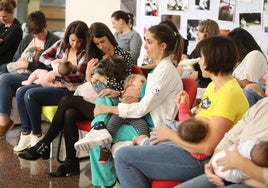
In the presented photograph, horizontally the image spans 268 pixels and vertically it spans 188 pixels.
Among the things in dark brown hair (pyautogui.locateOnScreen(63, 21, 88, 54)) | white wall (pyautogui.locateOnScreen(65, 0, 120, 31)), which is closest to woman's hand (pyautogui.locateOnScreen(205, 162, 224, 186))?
dark brown hair (pyautogui.locateOnScreen(63, 21, 88, 54))

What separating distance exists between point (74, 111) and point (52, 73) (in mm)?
583

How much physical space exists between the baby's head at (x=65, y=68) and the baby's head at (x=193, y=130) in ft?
5.35

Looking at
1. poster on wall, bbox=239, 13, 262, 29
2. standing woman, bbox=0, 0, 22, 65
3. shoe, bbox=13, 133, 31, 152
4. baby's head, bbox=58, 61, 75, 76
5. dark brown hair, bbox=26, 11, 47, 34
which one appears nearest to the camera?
baby's head, bbox=58, 61, 75, 76

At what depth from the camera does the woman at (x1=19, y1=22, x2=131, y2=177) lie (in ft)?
10.2

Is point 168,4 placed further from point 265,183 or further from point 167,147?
point 265,183

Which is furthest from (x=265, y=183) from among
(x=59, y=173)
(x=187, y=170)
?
(x=59, y=173)

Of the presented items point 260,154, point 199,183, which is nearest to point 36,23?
point 199,183

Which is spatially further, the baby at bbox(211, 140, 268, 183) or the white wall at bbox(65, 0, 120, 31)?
the white wall at bbox(65, 0, 120, 31)

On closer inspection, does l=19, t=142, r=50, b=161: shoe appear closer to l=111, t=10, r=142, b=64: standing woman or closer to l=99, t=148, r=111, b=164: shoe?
l=99, t=148, r=111, b=164: shoe

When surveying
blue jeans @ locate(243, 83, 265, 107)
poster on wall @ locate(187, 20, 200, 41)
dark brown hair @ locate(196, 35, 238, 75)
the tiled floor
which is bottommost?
the tiled floor

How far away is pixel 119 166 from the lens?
216 cm

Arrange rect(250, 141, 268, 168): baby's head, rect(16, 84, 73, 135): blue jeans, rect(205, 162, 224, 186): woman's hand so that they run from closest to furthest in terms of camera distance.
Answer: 1. rect(250, 141, 268, 168): baby's head
2. rect(205, 162, 224, 186): woman's hand
3. rect(16, 84, 73, 135): blue jeans

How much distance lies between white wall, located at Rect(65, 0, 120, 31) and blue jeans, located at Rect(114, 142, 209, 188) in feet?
10.9

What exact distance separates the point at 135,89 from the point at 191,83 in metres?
0.38
